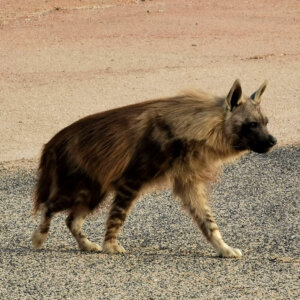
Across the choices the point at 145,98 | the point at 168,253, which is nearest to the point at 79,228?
the point at 168,253

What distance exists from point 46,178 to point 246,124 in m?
1.76

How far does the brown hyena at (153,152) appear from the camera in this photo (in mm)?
7582

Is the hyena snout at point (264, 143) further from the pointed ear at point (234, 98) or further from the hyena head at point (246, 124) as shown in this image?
the pointed ear at point (234, 98)

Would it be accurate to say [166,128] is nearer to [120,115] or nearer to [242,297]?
[120,115]

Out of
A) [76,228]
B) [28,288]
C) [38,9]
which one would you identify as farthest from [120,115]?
[38,9]

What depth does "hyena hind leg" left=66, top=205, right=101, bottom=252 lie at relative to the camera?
7.92 meters

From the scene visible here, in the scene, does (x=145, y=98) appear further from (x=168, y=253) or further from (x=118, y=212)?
(x=118, y=212)

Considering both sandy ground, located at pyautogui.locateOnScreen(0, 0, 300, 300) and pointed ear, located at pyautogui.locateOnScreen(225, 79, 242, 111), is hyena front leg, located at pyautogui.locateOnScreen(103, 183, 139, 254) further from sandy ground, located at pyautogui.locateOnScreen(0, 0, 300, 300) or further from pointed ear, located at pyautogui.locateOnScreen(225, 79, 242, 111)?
pointed ear, located at pyautogui.locateOnScreen(225, 79, 242, 111)

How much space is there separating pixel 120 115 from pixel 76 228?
1022 millimetres

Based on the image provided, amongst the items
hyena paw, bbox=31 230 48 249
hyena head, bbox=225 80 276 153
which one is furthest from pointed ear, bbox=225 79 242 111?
hyena paw, bbox=31 230 48 249

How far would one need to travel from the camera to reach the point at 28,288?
6750 mm

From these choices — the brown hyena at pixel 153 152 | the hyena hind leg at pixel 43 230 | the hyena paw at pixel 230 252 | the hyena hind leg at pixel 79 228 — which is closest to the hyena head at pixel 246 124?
the brown hyena at pixel 153 152

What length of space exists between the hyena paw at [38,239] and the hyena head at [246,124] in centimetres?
175

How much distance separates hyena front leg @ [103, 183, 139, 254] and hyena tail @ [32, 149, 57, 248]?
539 mm
